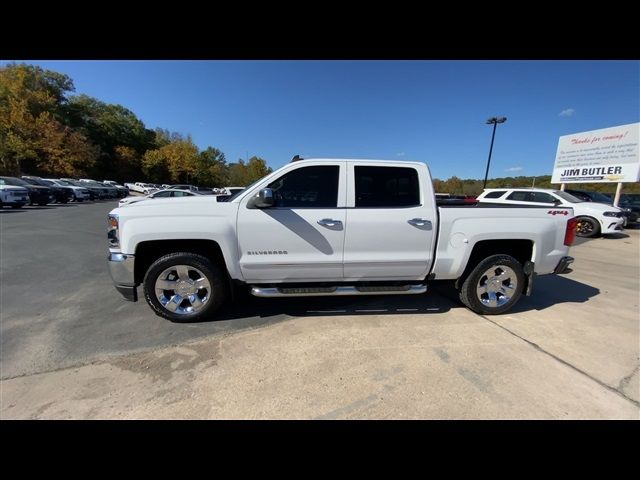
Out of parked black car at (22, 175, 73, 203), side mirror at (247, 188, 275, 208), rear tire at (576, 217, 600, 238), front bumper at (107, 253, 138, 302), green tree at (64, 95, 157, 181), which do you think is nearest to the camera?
side mirror at (247, 188, 275, 208)

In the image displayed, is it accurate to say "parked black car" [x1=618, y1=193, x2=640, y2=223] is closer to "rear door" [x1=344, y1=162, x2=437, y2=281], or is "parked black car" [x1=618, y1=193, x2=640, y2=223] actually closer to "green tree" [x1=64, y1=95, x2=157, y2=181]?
"rear door" [x1=344, y1=162, x2=437, y2=281]

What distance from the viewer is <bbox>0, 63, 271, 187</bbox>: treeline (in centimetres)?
3231

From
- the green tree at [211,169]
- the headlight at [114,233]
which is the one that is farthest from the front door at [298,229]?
the green tree at [211,169]

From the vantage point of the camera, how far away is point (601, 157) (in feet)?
44.5

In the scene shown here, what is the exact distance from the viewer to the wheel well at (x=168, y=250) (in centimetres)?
319

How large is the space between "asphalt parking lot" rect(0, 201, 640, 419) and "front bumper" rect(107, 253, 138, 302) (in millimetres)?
464

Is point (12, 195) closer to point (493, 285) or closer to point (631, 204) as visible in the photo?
point (493, 285)

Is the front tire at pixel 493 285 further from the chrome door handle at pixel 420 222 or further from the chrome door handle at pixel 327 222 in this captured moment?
the chrome door handle at pixel 327 222

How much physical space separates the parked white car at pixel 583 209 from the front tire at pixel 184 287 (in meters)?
9.34

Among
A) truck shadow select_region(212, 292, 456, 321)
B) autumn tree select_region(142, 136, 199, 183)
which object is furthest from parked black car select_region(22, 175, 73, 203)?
autumn tree select_region(142, 136, 199, 183)

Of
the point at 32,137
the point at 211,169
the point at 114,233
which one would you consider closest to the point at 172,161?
the point at 211,169

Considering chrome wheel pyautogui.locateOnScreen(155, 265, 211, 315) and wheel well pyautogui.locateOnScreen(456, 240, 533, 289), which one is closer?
chrome wheel pyautogui.locateOnScreen(155, 265, 211, 315)

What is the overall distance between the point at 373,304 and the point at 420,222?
1333 millimetres
